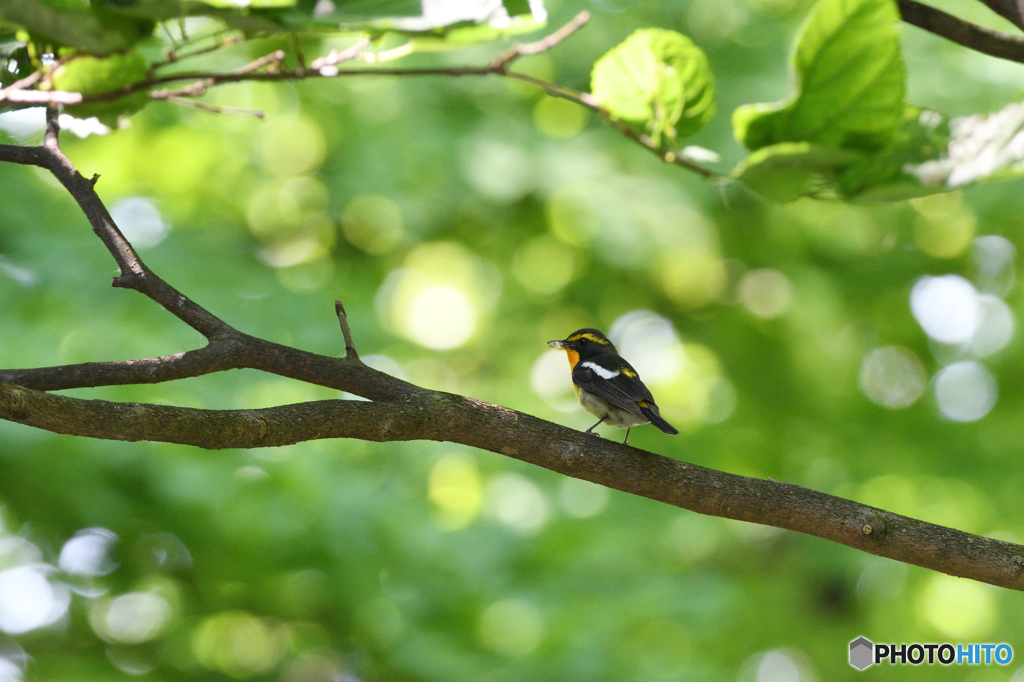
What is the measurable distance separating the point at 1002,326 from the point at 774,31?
3107mm

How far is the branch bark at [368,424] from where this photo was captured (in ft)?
5.20

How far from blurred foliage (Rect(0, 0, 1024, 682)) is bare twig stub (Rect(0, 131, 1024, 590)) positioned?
9.65 feet

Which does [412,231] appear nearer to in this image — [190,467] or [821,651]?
[190,467]

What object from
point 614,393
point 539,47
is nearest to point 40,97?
point 539,47

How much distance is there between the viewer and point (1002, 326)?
22.1 feet

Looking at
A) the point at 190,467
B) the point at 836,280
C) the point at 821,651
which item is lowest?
the point at 821,651

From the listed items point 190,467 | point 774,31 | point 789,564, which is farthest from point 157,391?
point 774,31

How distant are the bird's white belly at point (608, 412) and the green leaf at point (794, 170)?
234 centimetres

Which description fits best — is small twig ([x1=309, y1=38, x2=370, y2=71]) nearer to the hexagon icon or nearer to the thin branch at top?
the thin branch at top

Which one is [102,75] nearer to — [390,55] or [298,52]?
[298,52]

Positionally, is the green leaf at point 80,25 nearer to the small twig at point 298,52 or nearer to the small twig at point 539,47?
the small twig at point 298,52

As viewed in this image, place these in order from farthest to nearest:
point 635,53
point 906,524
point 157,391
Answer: point 157,391, point 906,524, point 635,53

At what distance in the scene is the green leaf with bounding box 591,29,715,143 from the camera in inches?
52.0

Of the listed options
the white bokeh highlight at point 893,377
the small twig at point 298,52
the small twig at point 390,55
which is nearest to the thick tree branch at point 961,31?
the small twig at point 390,55
